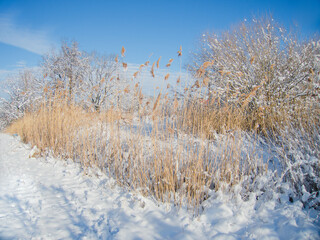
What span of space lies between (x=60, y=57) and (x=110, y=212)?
17.4 metres

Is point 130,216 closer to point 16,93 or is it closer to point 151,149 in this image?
point 151,149

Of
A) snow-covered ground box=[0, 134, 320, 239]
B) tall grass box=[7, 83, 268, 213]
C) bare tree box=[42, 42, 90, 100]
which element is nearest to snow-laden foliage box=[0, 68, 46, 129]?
bare tree box=[42, 42, 90, 100]

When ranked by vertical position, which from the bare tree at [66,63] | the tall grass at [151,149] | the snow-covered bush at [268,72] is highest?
the bare tree at [66,63]

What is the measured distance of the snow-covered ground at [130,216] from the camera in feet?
4.36

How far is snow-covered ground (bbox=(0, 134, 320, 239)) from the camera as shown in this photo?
1330 mm

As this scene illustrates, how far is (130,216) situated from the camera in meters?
1.59

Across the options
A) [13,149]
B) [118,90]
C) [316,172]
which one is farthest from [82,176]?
[316,172]

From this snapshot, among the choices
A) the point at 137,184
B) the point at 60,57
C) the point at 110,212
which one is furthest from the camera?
the point at 60,57

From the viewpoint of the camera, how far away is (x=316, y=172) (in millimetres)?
1725

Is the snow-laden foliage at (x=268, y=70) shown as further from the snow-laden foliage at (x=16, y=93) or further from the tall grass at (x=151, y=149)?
the snow-laden foliage at (x=16, y=93)

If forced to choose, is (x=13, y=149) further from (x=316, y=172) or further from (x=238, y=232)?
(x=316, y=172)

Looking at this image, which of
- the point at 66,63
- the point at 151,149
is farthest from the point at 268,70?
the point at 66,63

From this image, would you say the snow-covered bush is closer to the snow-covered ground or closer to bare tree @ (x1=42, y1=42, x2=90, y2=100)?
the snow-covered ground

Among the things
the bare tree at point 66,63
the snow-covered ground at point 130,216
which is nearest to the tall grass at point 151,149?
the snow-covered ground at point 130,216
